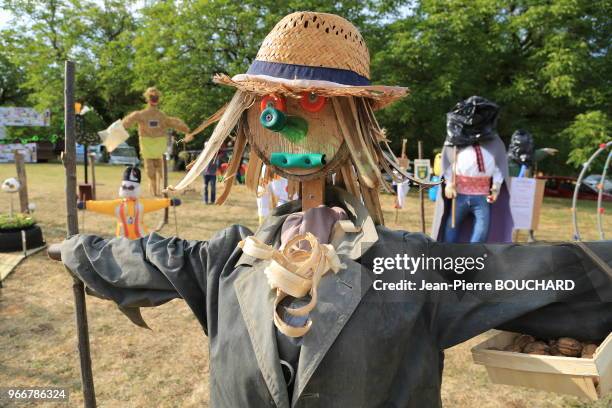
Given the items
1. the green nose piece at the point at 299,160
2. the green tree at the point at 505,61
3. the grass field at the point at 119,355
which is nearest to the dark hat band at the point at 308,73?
the green nose piece at the point at 299,160

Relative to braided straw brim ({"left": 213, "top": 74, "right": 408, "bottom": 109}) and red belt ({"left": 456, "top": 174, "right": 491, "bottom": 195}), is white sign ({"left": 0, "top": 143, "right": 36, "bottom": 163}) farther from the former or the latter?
braided straw brim ({"left": 213, "top": 74, "right": 408, "bottom": 109})

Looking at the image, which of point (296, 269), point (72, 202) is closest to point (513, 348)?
point (296, 269)

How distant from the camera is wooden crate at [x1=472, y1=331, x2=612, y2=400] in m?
1.41

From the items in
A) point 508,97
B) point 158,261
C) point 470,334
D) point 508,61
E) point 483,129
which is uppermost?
point 508,61

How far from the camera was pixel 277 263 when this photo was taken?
1396 millimetres

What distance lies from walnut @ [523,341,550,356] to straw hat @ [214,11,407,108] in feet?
3.16

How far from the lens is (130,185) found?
5594mm

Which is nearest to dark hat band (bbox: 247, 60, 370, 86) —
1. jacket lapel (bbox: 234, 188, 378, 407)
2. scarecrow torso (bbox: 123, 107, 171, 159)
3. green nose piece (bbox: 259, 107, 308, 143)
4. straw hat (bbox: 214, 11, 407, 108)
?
straw hat (bbox: 214, 11, 407, 108)

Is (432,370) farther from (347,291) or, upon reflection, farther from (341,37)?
(341,37)

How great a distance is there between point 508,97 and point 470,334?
13.6 m

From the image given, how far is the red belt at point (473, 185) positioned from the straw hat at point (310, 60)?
3.50 metres

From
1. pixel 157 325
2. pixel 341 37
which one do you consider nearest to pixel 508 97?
pixel 157 325

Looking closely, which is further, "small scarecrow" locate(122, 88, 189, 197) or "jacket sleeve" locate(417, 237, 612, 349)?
"small scarecrow" locate(122, 88, 189, 197)

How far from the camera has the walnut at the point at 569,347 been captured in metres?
1.50
